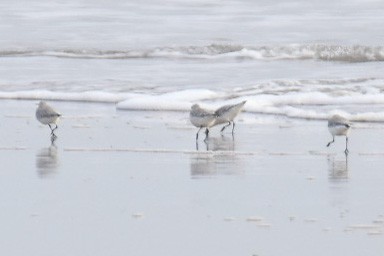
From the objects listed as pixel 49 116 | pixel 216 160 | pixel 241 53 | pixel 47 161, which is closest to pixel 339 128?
pixel 216 160

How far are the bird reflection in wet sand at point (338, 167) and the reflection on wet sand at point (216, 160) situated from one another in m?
0.78

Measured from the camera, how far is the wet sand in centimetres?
812

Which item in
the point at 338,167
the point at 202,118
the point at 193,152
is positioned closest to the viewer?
the point at 338,167

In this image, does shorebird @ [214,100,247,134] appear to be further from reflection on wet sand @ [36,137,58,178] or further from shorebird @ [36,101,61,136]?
reflection on wet sand @ [36,137,58,178]

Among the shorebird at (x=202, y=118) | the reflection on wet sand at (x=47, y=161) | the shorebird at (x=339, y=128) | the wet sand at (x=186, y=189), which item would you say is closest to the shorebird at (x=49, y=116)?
the wet sand at (x=186, y=189)

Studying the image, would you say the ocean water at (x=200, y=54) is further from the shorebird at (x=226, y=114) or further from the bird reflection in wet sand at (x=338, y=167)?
the bird reflection in wet sand at (x=338, y=167)

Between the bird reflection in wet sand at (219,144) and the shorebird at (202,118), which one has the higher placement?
the shorebird at (202,118)

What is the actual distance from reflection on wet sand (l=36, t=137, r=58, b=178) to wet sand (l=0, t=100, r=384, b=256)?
2 cm

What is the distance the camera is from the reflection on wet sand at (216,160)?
10.9 meters

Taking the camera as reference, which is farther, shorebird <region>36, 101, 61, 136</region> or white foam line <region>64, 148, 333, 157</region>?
shorebird <region>36, 101, 61, 136</region>

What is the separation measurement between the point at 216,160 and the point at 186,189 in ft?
5.71

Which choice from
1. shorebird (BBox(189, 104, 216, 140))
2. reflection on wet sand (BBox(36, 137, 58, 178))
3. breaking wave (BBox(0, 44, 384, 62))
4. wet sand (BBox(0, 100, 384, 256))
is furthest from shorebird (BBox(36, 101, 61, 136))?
breaking wave (BBox(0, 44, 384, 62))

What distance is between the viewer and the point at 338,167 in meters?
11.2

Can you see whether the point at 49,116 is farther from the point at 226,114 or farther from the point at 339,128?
the point at 339,128
